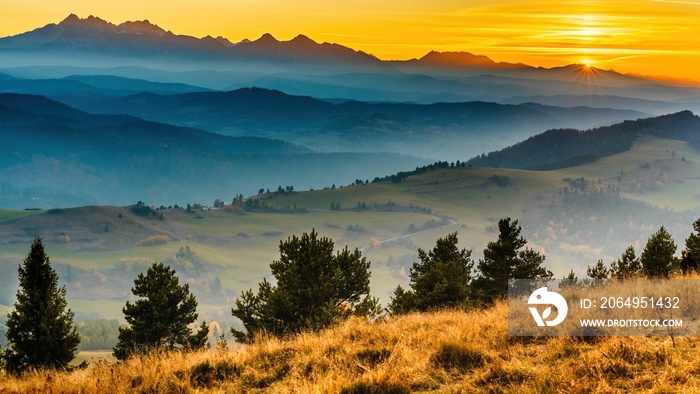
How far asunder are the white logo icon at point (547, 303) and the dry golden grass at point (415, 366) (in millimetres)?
782

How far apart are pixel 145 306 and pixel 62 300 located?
10.5 m

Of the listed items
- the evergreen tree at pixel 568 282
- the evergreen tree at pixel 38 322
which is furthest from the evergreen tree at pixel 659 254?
the evergreen tree at pixel 38 322

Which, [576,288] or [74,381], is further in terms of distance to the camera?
[576,288]

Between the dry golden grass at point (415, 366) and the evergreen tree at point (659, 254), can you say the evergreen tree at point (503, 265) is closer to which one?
the evergreen tree at point (659, 254)

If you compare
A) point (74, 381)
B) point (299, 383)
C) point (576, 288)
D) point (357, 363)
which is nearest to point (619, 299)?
point (576, 288)

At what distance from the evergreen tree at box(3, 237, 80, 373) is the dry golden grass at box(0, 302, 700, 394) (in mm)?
13657

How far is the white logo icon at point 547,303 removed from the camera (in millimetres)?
14477

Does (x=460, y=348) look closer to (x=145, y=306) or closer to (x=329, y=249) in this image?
(x=329, y=249)

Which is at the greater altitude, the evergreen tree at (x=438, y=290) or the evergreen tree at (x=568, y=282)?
the evergreen tree at (x=568, y=282)

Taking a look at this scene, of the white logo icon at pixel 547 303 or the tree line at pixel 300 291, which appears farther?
the tree line at pixel 300 291

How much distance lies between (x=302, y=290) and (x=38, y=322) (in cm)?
1384

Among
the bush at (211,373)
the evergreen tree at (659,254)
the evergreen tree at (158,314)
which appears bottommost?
the evergreen tree at (158,314)

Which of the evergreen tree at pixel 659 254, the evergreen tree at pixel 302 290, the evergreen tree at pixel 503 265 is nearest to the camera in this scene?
the evergreen tree at pixel 302 290

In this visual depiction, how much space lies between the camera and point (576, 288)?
17.1m
